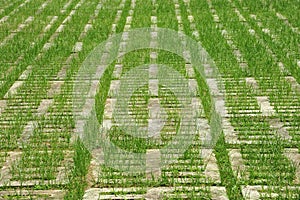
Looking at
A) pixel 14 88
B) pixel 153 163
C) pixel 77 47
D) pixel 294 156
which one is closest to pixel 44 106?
pixel 14 88

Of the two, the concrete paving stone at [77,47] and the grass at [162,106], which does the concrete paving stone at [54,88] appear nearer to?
the grass at [162,106]

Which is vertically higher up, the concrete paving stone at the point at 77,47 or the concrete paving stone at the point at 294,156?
the concrete paving stone at the point at 294,156

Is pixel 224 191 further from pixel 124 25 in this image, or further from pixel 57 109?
pixel 124 25

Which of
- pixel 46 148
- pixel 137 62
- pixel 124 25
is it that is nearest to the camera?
pixel 46 148

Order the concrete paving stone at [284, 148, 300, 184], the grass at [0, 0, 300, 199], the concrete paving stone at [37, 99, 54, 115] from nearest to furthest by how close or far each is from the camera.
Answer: the grass at [0, 0, 300, 199] → the concrete paving stone at [284, 148, 300, 184] → the concrete paving stone at [37, 99, 54, 115]

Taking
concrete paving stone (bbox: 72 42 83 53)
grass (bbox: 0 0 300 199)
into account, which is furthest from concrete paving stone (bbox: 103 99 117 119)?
concrete paving stone (bbox: 72 42 83 53)

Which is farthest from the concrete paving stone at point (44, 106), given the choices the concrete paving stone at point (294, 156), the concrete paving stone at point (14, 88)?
the concrete paving stone at point (294, 156)

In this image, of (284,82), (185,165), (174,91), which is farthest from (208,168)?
(284,82)

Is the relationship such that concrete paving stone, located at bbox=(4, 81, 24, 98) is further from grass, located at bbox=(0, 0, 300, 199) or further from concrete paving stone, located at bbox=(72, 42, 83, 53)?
concrete paving stone, located at bbox=(72, 42, 83, 53)

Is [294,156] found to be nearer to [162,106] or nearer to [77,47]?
[162,106]

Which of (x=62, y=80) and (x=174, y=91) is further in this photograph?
(x=62, y=80)

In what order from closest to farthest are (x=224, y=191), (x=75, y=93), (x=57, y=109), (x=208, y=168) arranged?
(x=224, y=191)
(x=208, y=168)
(x=57, y=109)
(x=75, y=93)
